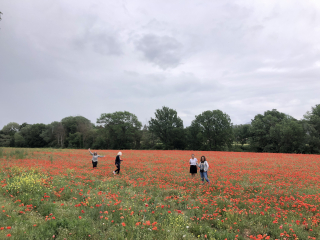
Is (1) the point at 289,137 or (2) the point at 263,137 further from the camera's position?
(2) the point at 263,137

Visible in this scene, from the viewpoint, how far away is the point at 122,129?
2790 inches

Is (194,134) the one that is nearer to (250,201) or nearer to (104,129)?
(104,129)

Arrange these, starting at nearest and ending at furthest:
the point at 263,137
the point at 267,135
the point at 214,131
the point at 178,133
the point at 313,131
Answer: the point at 313,131
the point at 267,135
the point at 263,137
the point at 214,131
the point at 178,133

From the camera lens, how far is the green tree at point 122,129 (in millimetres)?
69188

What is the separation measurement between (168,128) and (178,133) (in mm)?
4311

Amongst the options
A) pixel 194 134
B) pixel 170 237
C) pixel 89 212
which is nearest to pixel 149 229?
pixel 170 237

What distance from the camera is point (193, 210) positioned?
7402 mm

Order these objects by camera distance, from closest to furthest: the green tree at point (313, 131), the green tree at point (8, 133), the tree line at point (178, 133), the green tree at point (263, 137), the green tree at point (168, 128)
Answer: the green tree at point (313, 131) < the tree line at point (178, 133) < the green tree at point (263, 137) < the green tree at point (168, 128) < the green tree at point (8, 133)

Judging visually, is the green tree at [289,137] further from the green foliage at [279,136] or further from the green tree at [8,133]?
the green tree at [8,133]

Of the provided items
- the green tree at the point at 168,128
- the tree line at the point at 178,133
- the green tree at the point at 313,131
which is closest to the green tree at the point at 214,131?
the tree line at the point at 178,133

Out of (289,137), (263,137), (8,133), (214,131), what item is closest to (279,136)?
(289,137)

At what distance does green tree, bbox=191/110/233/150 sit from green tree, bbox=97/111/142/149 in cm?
2388

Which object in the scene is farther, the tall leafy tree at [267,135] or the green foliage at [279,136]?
the tall leafy tree at [267,135]

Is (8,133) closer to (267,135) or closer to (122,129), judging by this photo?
Answer: (122,129)
